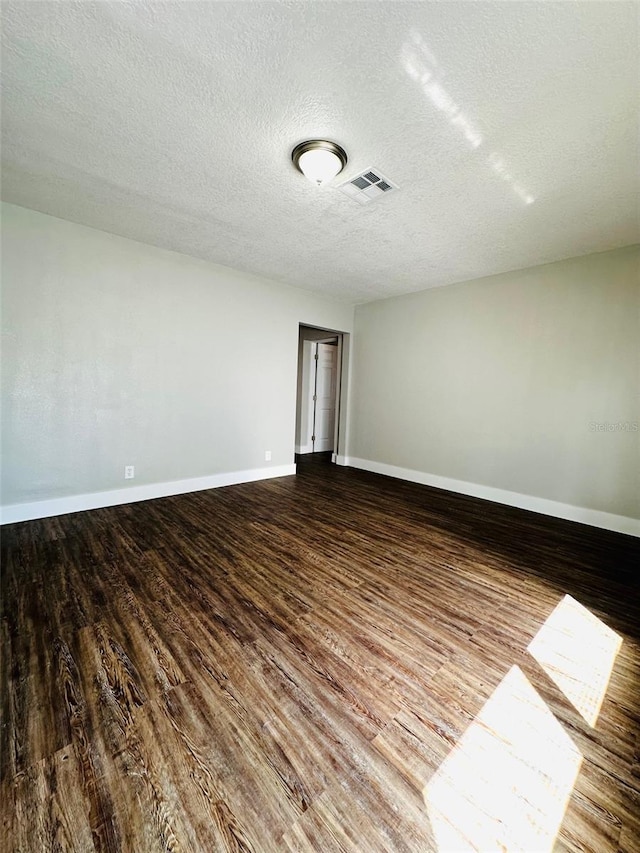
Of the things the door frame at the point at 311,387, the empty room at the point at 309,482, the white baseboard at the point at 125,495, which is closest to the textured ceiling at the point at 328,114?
the empty room at the point at 309,482

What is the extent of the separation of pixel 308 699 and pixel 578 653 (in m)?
1.37

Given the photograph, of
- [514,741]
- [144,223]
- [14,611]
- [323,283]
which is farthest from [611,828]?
[323,283]

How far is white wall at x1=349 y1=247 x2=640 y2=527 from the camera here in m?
3.24

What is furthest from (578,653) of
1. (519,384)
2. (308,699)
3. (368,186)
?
(368,186)

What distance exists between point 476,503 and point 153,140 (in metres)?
4.34

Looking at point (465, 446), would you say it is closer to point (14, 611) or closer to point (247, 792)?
point (247, 792)

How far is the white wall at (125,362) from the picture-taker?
2898mm

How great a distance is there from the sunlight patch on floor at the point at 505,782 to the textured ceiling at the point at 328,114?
8.84 feet

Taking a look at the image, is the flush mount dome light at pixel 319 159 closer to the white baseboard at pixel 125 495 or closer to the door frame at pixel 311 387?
the white baseboard at pixel 125 495

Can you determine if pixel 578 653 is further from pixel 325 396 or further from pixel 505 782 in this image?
pixel 325 396

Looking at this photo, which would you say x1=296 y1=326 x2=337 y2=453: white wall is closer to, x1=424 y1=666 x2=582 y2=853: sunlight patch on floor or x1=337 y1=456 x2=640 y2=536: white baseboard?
x1=337 y1=456 x2=640 y2=536: white baseboard

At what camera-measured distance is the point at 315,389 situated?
6469 millimetres

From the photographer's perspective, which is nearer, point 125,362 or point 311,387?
point 125,362

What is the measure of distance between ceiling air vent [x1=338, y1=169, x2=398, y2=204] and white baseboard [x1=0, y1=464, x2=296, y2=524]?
3245 mm
